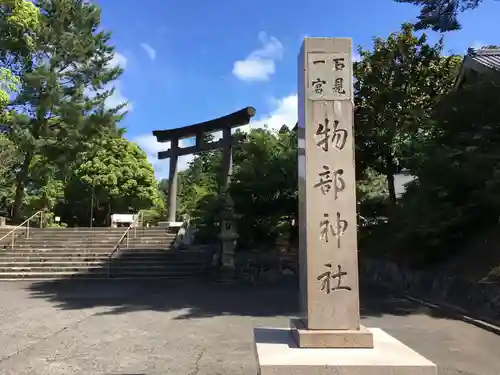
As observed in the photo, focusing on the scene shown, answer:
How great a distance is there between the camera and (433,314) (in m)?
9.34

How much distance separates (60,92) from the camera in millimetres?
25406

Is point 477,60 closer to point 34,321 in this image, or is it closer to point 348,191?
point 348,191

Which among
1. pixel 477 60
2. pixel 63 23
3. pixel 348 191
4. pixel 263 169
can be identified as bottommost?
pixel 348 191

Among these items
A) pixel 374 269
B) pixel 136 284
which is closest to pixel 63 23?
pixel 136 284

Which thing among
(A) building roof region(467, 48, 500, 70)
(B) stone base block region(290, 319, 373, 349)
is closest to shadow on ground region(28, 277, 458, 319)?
(B) stone base block region(290, 319, 373, 349)

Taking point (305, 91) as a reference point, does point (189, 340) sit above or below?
below

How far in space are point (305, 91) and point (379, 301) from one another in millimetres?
8095

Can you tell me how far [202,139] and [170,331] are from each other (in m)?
15.8

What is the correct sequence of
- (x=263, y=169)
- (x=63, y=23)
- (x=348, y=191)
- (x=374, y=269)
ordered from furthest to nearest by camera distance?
1. (x=63, y=23)
2. (x=263, y=169)
3. (x=374, y=269)
4. (x=348, y=191)

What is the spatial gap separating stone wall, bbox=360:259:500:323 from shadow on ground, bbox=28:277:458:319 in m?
0.58

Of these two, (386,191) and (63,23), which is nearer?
(386,191)

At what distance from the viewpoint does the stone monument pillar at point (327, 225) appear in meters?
3.94

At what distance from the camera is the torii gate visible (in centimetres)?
1987

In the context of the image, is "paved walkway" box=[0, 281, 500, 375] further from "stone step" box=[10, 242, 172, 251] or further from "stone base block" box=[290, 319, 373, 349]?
"stone step" box=[10, 242, 172, 251]
